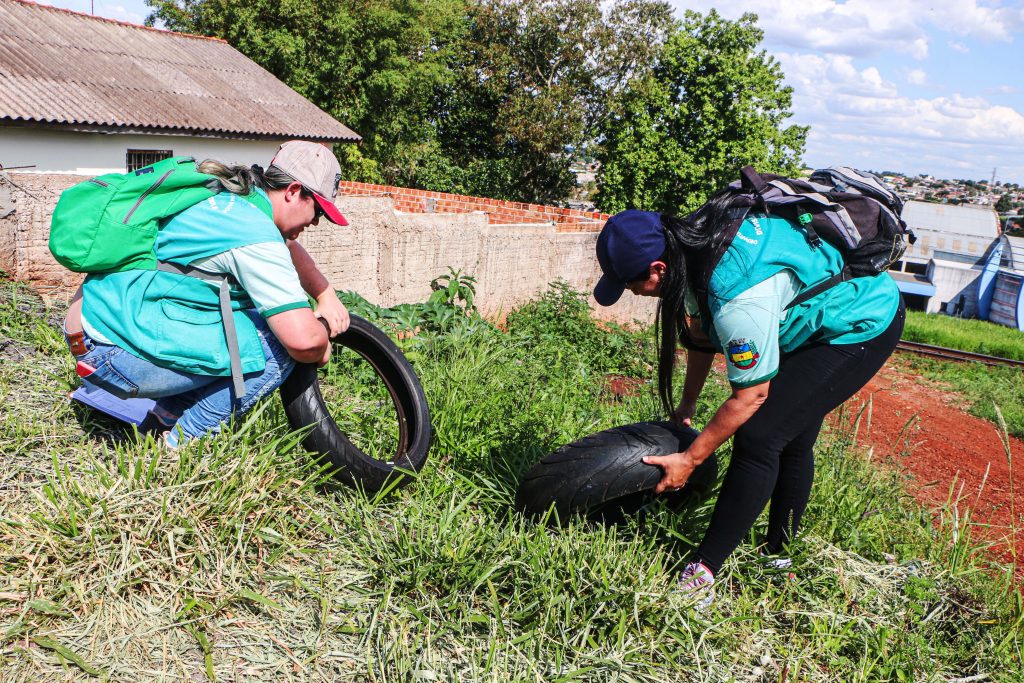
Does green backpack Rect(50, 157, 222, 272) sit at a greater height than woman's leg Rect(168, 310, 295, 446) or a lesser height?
greater

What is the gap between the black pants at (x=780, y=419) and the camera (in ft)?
8.49

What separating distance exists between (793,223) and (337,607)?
2.00 m

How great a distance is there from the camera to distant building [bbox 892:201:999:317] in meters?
38.3

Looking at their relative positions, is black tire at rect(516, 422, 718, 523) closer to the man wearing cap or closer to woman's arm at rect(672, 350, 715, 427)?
woman's arm at rect(672, 350, 715, 427)

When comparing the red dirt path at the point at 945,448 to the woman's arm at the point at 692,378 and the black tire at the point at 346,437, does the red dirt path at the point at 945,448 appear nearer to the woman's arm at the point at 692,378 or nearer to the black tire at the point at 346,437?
the woman's arm at the point at 692,378

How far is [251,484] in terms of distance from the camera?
2.49 metres

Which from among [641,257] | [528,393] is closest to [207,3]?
[528,393]

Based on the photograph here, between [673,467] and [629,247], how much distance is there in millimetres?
836

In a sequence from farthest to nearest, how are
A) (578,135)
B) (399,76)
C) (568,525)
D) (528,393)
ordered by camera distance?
(578,135) < (399,76) < (528,393) < (568,525)

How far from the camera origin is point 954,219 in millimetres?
47500

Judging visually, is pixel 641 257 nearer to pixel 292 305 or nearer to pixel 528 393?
pixel 292 305

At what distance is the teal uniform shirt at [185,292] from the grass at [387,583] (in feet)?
1.12

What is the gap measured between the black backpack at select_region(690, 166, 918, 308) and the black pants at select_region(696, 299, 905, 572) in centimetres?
25

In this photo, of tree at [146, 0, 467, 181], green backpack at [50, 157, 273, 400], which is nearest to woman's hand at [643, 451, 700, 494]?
green backpack at [50, 157, 273, 400]
